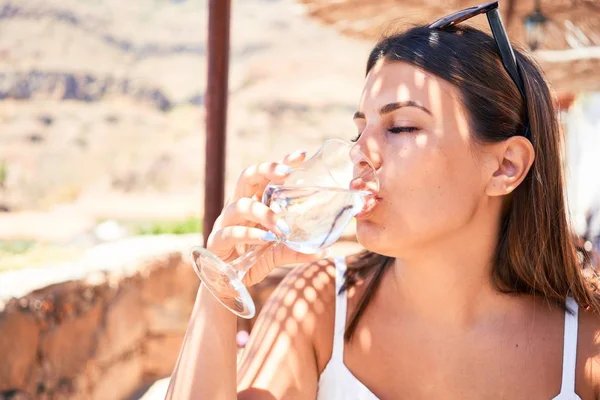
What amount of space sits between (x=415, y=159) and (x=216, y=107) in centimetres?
162

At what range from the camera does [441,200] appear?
68.4 inches

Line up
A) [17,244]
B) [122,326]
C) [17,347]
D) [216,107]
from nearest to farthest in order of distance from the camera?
1. [216,107]
2. [17,347]
3. [122,326]
4. [17,244]

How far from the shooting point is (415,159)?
1.70 metres

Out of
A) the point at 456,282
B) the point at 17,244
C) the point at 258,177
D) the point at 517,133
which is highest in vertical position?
the point at 517,133

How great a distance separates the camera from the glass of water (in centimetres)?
147

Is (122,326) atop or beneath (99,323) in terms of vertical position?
beneath

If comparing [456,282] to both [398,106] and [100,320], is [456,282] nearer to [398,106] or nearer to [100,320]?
[398,106]

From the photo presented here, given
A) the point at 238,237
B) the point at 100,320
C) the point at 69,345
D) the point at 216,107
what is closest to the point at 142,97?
the point at 100,320

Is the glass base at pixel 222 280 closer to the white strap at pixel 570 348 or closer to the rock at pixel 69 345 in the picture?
the white strap at pixel 570 348

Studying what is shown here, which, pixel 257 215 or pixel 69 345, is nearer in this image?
pixel 257 215

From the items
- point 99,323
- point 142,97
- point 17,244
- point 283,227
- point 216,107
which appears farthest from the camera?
point 142,97

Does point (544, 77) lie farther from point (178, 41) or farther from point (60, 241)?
point (178, 41)

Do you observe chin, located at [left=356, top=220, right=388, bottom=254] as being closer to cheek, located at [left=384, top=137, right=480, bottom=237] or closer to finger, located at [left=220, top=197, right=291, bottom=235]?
cheek, located at [left=384, top=137, right=480, bottom=237]

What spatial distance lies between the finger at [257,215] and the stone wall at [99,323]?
2.16 metres
